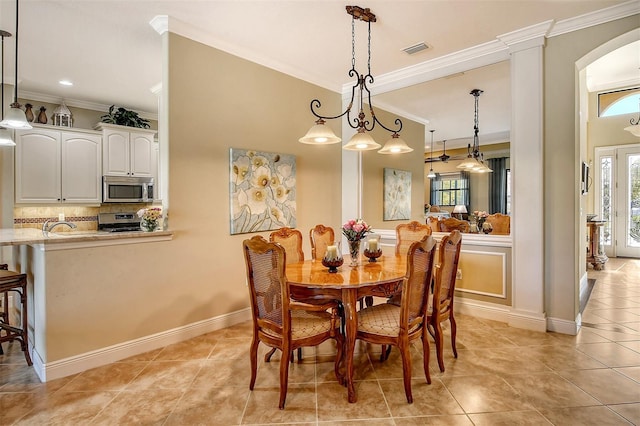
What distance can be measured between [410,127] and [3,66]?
5320 mm

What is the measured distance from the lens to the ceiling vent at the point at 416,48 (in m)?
3.45

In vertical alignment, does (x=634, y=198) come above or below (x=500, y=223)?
above

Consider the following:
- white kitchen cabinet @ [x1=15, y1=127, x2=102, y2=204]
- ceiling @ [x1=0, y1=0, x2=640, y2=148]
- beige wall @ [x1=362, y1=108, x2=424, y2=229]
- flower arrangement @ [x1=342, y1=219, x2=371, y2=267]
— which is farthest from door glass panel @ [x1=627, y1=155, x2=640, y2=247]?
white kitchen cabinet @ [x1=15, y1=127, x2=102, y2=204]

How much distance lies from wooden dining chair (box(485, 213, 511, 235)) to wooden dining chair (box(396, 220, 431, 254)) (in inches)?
32.5

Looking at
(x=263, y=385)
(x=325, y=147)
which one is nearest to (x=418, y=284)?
(x=263, y=385)

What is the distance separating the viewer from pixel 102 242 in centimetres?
264

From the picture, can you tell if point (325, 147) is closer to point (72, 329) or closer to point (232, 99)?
point (232, 99)

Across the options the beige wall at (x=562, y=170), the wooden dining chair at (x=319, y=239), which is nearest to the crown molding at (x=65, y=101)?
the wooden dining chair at (x=319, y=239)

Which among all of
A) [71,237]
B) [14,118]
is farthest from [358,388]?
[14,118]

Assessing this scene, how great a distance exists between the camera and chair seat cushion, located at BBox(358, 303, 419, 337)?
2143mm

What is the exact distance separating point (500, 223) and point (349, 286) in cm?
238

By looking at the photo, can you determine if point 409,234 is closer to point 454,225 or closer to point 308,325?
point 454,225

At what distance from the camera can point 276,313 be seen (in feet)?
6.87

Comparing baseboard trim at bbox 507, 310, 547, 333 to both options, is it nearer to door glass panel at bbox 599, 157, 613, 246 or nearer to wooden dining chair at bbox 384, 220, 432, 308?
wooden dining chair at bbox 384, 220, 432, 308
